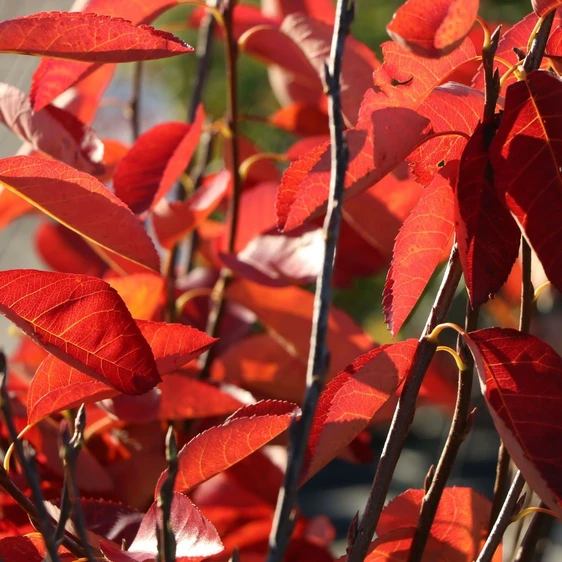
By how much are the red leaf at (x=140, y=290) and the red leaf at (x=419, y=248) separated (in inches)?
10.9

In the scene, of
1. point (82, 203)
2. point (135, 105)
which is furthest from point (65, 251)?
point (82, 203)

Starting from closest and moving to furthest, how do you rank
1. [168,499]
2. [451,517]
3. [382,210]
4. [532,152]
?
[168,499], [532,152], [451,517], [382,210]

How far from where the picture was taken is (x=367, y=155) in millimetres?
404

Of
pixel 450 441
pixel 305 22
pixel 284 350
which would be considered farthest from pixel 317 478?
pixel 450 441

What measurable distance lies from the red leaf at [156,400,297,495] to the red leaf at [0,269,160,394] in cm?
5

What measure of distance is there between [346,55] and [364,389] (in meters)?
0.32

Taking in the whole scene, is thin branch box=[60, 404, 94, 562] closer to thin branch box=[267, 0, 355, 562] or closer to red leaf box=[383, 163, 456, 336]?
thin branch box=[267, 0, 355, 562]

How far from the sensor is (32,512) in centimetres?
40

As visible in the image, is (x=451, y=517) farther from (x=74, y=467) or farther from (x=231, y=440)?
(x=74, y=467)

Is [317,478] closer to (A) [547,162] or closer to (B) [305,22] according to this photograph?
(B) [305,22]

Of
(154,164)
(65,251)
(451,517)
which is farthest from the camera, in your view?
(65,251)

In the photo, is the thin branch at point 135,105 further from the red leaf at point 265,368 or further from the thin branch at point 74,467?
the thin branch at point 74,467

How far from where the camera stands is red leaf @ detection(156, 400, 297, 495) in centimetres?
43

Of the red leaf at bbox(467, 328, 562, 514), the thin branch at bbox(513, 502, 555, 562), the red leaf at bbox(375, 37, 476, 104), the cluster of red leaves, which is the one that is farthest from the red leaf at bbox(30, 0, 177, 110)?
the thin branch at bbox(513, 502, 555, 562)
